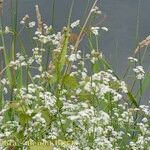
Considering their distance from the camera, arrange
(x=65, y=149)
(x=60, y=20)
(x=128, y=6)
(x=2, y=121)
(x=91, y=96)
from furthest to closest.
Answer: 1. (x=128, y=6)
2. (x=60, y=20)
3. (x=2, y=121)
4. (x=91, y=96)
5. (x=65, y=149)

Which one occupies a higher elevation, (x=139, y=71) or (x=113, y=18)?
(x=139, y=71)

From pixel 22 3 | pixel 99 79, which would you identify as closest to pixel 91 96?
pixel 99 79

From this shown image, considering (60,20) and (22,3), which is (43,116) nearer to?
(60,20)

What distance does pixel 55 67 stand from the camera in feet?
8.40

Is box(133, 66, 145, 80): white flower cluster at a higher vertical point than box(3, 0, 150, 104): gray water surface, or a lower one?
higher

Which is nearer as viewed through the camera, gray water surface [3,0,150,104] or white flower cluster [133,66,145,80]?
white flower cluster [133,66,145,80]

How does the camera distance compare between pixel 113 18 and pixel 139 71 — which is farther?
pixel 113 18

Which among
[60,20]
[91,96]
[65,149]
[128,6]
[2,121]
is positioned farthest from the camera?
[128,6]

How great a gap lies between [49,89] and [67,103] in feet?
1.46

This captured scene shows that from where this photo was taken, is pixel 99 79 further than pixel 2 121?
No

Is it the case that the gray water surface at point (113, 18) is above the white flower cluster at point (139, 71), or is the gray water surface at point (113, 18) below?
below

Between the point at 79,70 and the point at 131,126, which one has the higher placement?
the point at 79,70

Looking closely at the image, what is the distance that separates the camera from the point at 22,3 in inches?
206

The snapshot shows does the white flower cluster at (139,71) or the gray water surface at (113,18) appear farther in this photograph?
the gray water surface at (113,18)
